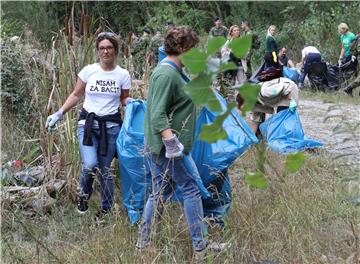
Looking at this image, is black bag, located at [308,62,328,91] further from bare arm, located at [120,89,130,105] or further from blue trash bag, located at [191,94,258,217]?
blue trash bag, located at [191,94,258,217]

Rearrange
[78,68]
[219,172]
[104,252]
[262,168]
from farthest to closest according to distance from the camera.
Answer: [78,68]
[219,172]
[104,252]
[262,168]

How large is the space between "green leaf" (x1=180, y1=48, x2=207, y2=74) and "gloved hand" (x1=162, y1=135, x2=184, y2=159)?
223 centimetres

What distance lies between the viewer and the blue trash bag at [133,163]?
13.7 feet

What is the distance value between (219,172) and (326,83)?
33.5 ft

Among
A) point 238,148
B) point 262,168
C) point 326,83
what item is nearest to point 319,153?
point 238,148

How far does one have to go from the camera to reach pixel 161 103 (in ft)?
11.4

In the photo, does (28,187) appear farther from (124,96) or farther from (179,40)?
(179,40)

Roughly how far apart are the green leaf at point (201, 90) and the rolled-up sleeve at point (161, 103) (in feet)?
7.21

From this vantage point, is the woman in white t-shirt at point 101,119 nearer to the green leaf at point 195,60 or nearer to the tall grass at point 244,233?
the tall grass at point 244,233

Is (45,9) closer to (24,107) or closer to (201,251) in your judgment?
(24,107)

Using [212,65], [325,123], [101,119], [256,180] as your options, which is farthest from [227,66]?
[325,123]

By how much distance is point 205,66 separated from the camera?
1242 millimetres

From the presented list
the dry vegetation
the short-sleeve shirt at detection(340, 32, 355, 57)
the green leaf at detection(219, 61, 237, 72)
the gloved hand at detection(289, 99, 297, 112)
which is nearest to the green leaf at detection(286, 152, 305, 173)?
the green leaf at detection(219, 61, 237, 72)

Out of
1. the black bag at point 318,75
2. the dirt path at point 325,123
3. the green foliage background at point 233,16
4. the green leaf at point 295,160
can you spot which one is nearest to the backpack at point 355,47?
the black bag at point 318,75
